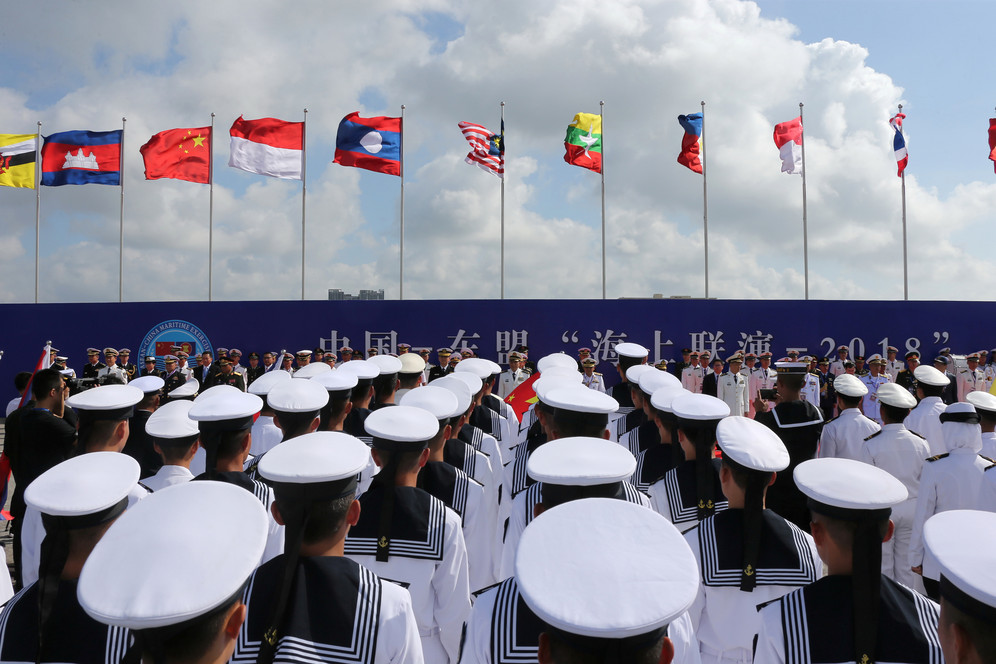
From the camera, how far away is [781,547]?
2.26 m

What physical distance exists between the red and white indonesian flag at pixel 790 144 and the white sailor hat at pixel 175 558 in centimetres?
1755

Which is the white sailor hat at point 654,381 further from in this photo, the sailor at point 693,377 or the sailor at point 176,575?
the sailor at point 693,377

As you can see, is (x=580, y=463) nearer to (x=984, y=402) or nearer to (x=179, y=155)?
(x=984, y=402)

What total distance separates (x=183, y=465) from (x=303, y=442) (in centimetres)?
137

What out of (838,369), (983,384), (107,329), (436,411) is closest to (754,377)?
(838,369)

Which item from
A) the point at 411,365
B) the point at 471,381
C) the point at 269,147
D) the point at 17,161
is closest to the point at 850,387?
the point at 471,381

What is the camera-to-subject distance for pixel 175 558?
121cm

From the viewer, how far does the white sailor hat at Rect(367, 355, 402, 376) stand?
5062mm

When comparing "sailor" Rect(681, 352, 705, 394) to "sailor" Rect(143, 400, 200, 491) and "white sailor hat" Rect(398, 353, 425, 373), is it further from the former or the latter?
"sailor" Rect(143, 400, 200, 491)

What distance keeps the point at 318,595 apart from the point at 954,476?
3795 mm

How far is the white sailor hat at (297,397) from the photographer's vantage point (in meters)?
3.31

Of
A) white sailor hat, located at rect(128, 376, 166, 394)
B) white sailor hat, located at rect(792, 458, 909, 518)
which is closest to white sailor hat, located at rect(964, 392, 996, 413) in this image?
white sailor hat, located at rect(792, 458, 909, 518)

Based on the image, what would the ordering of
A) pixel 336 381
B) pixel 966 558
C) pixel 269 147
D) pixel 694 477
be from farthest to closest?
pixel 269 147
pixel 336 381
pixel 694 477
pixel 966 558

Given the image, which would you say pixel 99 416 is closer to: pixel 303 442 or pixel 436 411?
pixel 436 411
